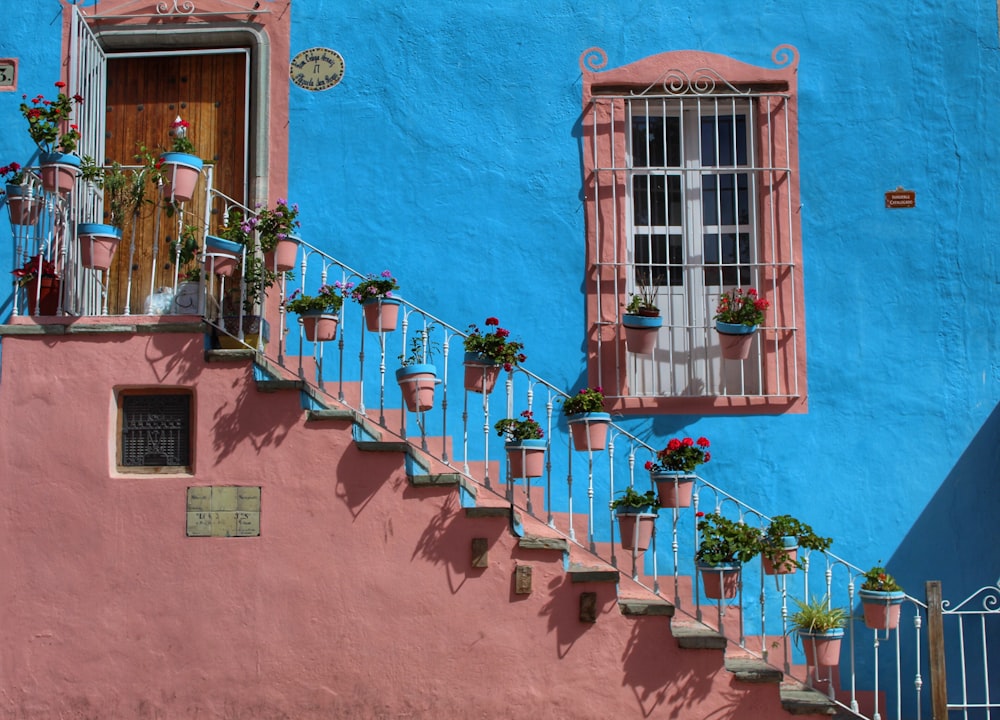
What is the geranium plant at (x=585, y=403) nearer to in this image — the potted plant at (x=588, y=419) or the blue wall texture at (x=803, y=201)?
the potted plant at (x=588, y=419)

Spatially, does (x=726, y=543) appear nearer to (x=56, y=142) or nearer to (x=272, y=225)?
(x=272, y=225)

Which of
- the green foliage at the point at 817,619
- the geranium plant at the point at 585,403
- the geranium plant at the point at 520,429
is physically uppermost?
the geranium plant at the point at 585,403

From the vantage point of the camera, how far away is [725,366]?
774 centimetres

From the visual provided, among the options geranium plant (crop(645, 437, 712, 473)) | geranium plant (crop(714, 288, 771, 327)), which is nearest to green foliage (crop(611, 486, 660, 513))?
geranium plant (crop(645, 437, 712, 473))

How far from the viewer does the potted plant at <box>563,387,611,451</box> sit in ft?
21.6

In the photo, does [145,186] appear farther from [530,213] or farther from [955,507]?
[955,507]

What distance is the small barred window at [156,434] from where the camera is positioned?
22.0 ft

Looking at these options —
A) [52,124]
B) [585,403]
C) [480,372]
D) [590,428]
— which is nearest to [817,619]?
[590,428]

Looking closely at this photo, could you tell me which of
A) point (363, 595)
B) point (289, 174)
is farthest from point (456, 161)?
point (363, 595)

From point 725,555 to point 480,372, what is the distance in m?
1.68

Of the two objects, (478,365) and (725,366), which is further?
(725,366)

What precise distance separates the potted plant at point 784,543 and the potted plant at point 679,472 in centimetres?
47

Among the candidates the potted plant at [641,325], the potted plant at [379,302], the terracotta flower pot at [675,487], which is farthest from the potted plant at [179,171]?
the terracotta flower pot at [675,487]

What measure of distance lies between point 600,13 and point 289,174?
2.32 m
